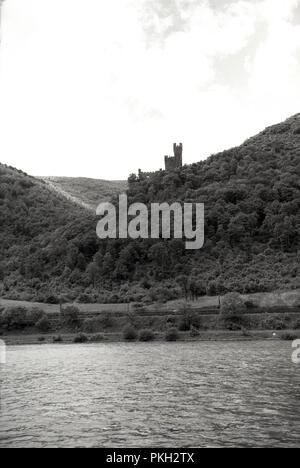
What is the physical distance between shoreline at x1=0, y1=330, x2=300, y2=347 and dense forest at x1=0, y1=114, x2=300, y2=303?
15.2 metres

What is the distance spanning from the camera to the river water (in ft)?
59.2

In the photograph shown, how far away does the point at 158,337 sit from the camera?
215 ft

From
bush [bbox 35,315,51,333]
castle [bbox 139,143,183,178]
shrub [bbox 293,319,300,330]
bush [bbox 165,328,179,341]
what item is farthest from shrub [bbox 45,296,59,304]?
castle [bbox 139,143,183,178]

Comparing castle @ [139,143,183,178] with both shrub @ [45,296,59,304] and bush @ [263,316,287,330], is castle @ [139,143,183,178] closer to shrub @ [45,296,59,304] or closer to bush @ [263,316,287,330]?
shrub @ [45,296,59,304]

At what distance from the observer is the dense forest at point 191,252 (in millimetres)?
89312

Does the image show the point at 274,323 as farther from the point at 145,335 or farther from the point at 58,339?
the point at 58,339

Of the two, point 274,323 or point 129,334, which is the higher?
point 274,323

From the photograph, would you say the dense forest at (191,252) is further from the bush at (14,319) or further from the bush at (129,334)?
the bush at (129,334)

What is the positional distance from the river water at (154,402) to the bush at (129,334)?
20204mm

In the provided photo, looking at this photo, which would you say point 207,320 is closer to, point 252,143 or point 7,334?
point 7,334

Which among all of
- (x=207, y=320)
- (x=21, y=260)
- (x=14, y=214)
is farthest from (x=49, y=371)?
(x=14, y=214)

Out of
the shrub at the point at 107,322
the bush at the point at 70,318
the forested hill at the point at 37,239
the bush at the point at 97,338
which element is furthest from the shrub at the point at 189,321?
the forested hill at the point at 37,239

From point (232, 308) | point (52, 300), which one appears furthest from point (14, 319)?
point (232, 308)

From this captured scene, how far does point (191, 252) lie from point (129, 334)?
38.3 m
